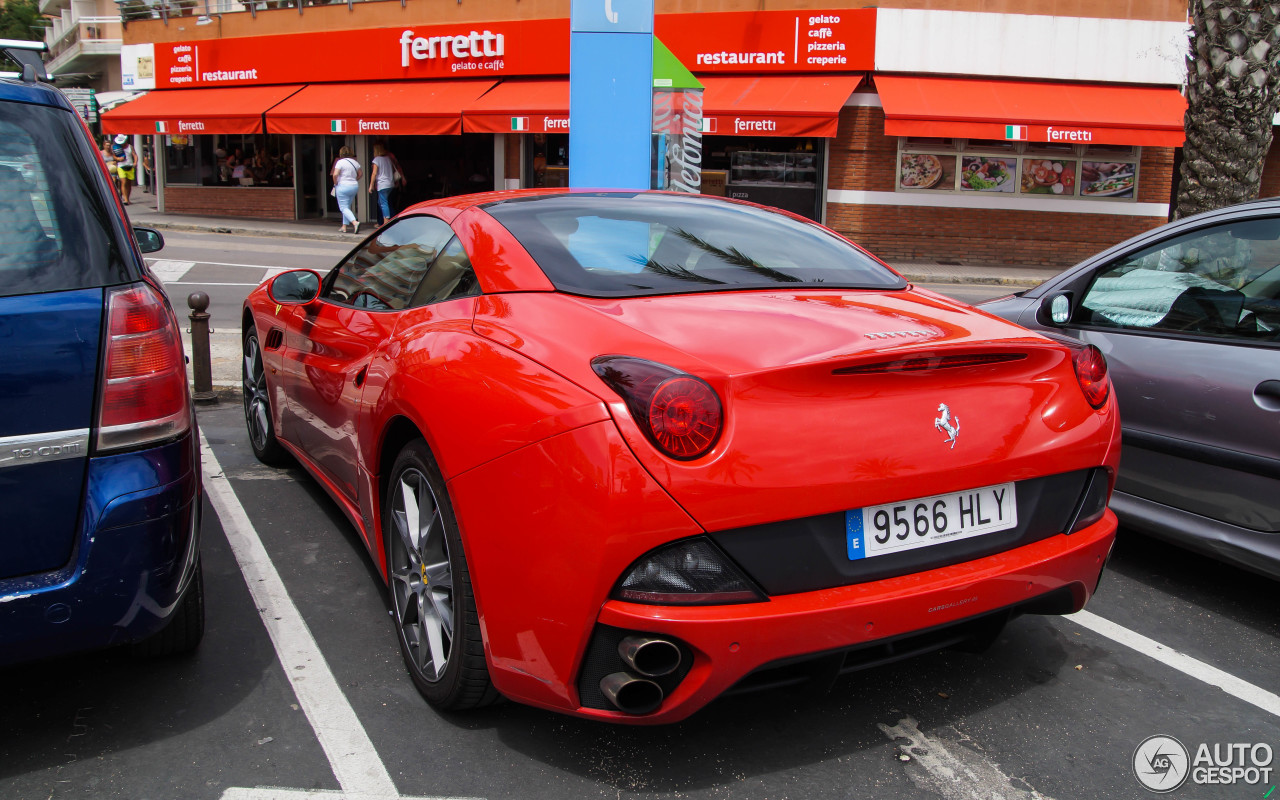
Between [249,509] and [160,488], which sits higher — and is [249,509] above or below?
below

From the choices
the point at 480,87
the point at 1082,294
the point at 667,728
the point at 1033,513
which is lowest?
the point at 667,728

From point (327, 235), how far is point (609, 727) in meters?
19.9

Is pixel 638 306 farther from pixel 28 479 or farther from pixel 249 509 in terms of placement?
pixel 249 509

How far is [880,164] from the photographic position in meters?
19.2

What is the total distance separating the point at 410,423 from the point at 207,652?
41.5 inches

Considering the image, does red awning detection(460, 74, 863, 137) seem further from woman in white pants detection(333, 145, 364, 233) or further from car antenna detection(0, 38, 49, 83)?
car antenna detection(0, 38, 49, 83)

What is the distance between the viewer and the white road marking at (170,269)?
13925 millimetres

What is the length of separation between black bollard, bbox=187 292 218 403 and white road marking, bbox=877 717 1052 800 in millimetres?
5348

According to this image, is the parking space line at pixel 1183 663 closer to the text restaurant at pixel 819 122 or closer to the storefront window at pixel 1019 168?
the text restaurant at pixel 819 122

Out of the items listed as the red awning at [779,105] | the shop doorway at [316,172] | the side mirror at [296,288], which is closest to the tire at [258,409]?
the side mirror at [296,288]

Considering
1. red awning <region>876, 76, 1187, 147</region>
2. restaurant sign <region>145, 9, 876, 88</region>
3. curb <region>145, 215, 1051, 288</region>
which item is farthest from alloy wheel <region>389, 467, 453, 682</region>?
restaurant sign <region>145, 9, 876, 88</region>

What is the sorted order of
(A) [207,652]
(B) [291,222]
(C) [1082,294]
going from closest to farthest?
1. (A) [207,652]
2. (C) [1082,294]
3. (B) [291,222]

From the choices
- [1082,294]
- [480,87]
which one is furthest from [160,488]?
[480,87]

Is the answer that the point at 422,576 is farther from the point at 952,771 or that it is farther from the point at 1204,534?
the point at 1204,534
